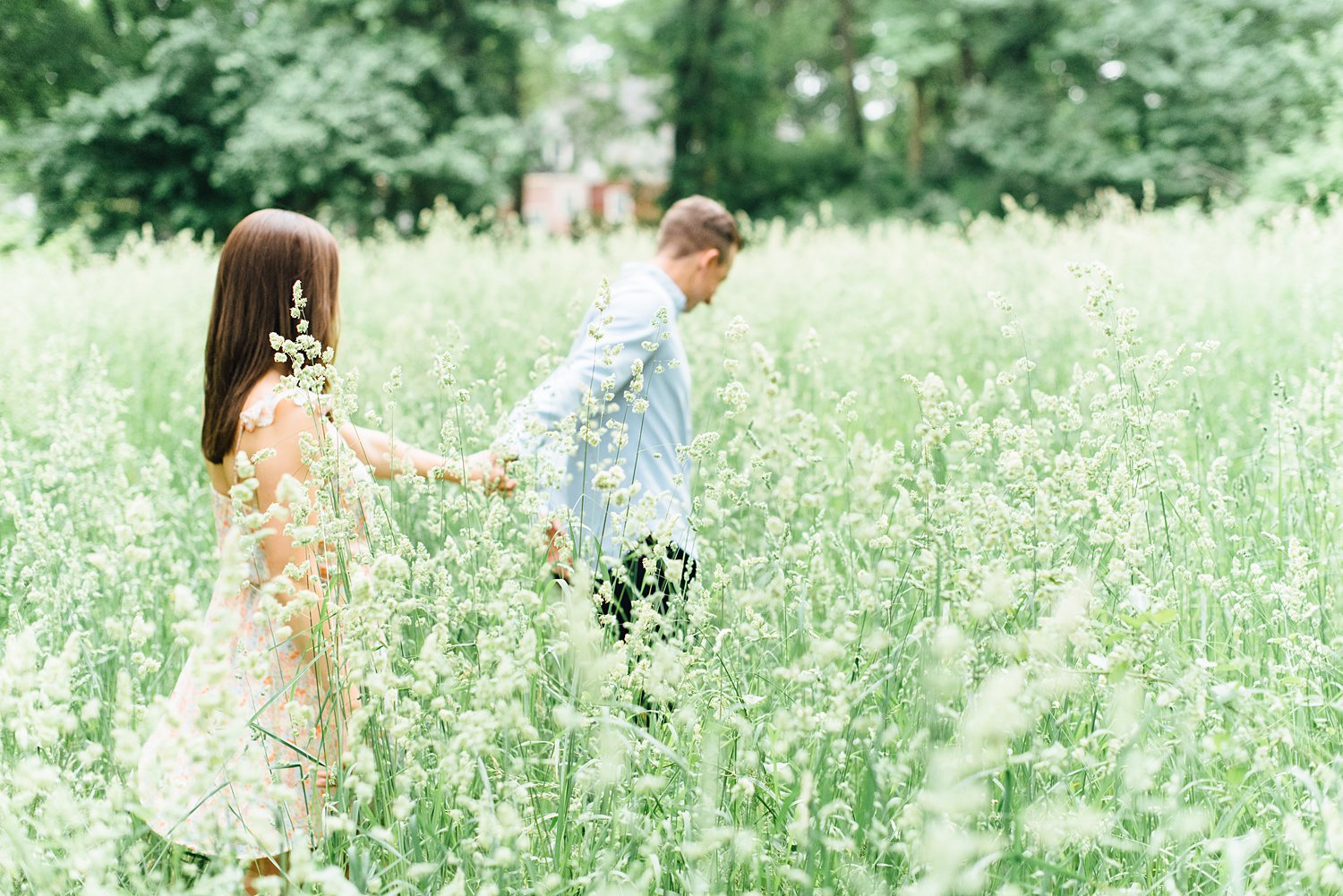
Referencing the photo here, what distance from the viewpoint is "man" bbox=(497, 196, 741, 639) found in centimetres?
253

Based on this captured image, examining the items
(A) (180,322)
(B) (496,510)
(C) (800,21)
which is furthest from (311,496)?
(C) (800,21)

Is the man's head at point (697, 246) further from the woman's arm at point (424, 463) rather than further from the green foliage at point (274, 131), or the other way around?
the green foliage at point (274, 131)

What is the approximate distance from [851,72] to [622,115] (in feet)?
20.3

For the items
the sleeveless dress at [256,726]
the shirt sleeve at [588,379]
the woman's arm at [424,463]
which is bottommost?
the sleeveless dress at [256,726]

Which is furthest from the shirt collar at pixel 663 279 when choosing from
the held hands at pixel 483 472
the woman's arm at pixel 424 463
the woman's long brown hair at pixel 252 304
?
the woman's long brown hair at pixel 252 304

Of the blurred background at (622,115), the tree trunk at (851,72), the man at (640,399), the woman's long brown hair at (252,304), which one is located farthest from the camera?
the tree trunk at (851,72)

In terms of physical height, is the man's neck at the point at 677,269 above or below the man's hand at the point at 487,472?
above

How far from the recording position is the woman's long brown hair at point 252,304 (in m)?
2.38

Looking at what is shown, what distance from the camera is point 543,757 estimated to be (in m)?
2.21

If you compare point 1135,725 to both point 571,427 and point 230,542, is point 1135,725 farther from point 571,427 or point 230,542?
point 230,542

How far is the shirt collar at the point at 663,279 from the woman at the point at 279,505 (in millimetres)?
1119

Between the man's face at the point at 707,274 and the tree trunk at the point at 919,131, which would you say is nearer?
the man's face at the point at 707,274

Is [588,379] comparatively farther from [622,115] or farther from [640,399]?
[622,115]

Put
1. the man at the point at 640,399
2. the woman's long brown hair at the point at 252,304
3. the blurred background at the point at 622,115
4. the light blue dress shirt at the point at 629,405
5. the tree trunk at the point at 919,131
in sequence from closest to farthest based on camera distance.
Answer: the woman's long brown hair at the point at 252,304 → the man at the point at 640,399 → the light blue dress shirt at the point at 629,405 → the blurred background at the point at 622,115 → the tree trunk at the point at 919,131
